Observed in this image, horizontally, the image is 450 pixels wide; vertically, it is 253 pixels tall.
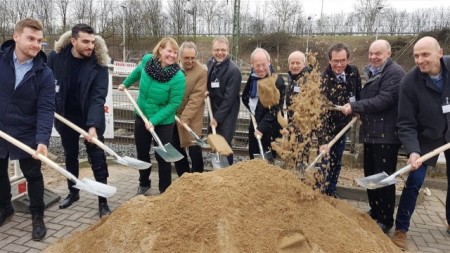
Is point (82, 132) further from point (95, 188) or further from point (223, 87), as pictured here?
point (223, 87)

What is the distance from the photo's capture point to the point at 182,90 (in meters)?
4.51

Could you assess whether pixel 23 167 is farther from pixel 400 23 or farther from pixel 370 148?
pixel 400 23

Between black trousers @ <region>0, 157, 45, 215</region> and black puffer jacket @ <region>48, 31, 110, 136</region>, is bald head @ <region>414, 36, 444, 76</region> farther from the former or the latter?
black trousers @ <region>0, 157, 45, 215</region>

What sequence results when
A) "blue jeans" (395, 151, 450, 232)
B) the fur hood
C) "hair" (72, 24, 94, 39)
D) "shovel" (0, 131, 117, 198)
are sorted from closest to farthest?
"shovel" (0, 131, 117, 198) < "blue jeans" (395, 151, 450, 232) < "hair" (72, 24, 94, 39) < the fur hood

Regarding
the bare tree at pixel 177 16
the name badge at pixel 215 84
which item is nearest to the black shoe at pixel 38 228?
the name badge at pixel 215 84

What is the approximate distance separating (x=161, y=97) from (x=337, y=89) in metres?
1.99

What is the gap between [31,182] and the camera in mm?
3814

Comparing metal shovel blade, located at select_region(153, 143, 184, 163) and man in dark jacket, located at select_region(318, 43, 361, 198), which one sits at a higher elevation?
man in dark jacket, located at select_region(318, 43, 361, 198)

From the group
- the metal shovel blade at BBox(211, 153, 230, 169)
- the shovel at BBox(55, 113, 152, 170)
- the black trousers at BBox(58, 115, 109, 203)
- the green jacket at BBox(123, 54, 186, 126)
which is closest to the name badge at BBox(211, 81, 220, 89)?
the green jacket at BBox(123, 54, 186, 126)

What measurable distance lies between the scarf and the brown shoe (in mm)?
2851

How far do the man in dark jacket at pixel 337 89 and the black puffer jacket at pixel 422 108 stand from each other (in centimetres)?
73

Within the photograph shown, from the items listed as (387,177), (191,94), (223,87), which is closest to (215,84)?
(223,87)

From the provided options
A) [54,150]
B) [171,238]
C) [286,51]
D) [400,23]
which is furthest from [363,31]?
[171,238]

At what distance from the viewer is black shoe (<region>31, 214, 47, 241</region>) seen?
377 cm
